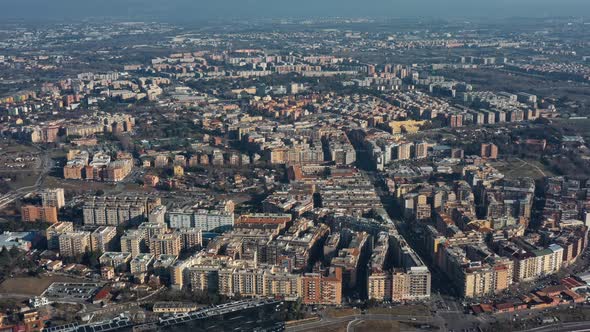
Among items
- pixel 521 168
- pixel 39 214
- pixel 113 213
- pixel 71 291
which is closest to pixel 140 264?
pixel 71 291

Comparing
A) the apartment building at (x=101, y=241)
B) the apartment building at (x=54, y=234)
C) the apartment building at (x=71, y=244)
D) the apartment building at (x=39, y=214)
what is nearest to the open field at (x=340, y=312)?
the apartment building at (x=101, y=241)

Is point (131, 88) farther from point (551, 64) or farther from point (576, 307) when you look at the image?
point (576, 307)

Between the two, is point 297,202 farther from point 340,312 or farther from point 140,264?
point 340,312

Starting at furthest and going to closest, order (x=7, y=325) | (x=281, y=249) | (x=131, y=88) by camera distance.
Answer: (x=131, y=88), (x=281, y=249), (x=7, y=325)

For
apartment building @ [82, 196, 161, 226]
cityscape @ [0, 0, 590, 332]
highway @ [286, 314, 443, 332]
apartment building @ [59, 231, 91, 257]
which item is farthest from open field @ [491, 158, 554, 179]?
apartment building @ [59, 231, 91, 257]

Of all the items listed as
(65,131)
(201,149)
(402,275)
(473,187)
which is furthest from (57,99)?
(402,275)
